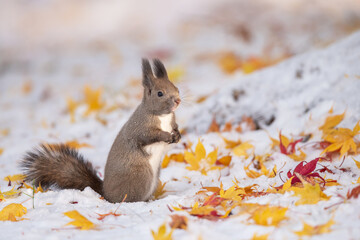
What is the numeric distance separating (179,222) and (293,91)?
5.94 feet

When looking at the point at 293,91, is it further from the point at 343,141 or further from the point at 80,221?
the point at 80,221

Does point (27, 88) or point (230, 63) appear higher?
point (27, 88)

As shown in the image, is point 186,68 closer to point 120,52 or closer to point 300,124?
point 120,52

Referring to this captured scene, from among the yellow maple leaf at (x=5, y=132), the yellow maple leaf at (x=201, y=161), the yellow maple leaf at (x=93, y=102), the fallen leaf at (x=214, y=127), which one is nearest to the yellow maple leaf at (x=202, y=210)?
the yellow maple leaf at (x=201, y=161)

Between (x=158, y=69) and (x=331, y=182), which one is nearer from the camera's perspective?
(x=331, y=182)

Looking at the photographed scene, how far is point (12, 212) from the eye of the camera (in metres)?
1.56

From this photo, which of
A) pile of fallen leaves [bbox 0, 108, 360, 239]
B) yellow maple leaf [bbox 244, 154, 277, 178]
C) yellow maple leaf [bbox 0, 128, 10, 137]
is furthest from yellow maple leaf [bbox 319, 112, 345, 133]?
yellow maple leaf [bbox 0, 128, 10, 137]

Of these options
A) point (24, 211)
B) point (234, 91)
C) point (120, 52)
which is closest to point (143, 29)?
point (120, 52)

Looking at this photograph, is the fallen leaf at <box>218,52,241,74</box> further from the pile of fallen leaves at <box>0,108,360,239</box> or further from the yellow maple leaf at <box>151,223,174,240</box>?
the yellow maple leaf at <box>151,223,174,240</box>

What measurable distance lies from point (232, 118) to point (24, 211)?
5.70 ft

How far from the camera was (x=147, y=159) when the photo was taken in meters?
2.02

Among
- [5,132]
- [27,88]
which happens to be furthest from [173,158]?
[27,88]

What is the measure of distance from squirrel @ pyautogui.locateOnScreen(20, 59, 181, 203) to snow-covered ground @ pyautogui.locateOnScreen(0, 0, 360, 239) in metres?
0.13

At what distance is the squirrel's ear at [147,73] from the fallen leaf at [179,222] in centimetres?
92
